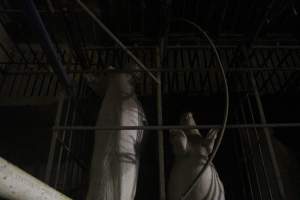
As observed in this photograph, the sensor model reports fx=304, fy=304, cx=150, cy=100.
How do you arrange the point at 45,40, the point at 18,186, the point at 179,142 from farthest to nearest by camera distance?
A: the point at 179,142
the point at 45,40
the point at 18,186

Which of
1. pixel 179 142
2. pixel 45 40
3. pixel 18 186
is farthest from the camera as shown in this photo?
pixel 179 142

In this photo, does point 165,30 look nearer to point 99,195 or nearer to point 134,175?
point 134,175

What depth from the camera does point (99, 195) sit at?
1.04m

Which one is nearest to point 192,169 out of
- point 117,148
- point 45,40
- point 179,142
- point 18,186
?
point 179,142

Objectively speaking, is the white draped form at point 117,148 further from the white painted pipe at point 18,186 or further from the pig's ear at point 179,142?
the white painted pipe at point 18,186

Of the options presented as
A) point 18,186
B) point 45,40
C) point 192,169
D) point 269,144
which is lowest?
point 18,186

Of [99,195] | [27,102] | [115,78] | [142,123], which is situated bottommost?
[99,195]

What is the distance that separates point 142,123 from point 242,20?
961 millimetres

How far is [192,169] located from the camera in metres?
1.16

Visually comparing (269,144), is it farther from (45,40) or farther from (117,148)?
(45,40)

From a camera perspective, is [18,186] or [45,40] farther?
[45,40]

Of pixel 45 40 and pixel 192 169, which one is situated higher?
pixel 45 40

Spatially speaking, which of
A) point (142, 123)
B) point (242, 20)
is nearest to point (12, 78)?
point (142, 123)

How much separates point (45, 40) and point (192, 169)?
0.72m
